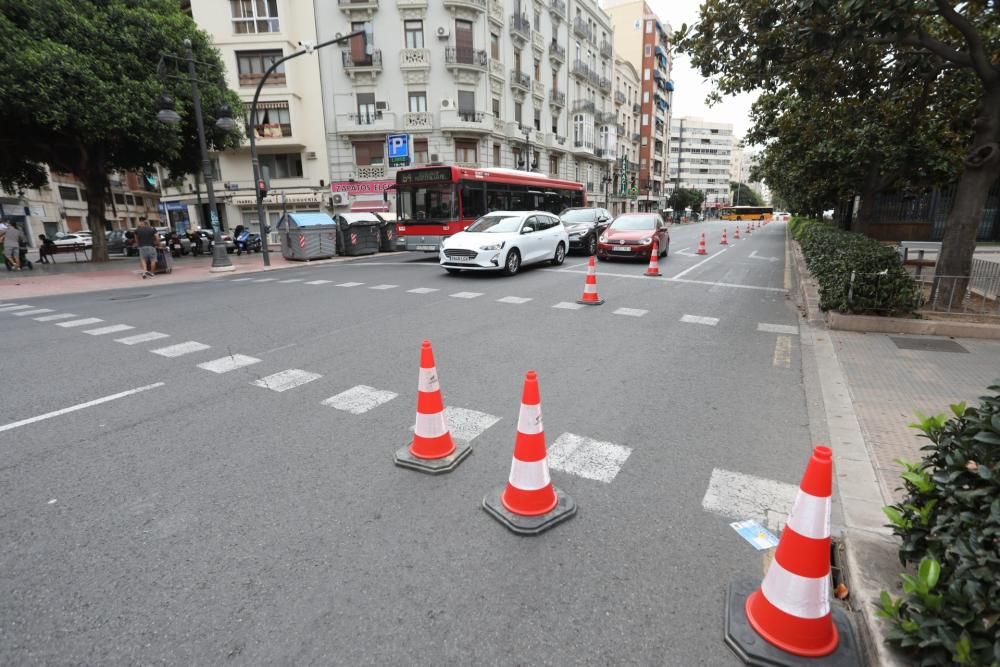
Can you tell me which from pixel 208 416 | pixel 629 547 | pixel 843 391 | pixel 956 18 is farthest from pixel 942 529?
pixel 956 18

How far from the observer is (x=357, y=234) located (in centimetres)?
2155

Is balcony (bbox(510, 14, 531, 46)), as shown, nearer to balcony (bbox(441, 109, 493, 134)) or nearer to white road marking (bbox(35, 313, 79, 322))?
balcony (bbox(441, 109, 493, 134))

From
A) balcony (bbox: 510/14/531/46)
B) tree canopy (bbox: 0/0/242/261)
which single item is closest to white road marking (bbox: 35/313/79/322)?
tree canopy (bbox: 0/0/242/261)

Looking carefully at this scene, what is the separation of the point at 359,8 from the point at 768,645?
123ft

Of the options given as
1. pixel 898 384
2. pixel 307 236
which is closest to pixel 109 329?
pixel 898 384

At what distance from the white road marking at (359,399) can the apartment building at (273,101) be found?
90.7ft

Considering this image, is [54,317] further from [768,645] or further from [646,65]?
[646,65]

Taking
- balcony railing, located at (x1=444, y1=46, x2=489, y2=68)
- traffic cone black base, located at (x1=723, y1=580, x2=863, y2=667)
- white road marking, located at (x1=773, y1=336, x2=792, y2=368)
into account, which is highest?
balcony railing, located at (x1=444, y1=46, x2=489, y2=68)

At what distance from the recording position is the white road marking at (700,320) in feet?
25.9

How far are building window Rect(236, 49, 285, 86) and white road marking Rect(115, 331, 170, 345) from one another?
29192mm

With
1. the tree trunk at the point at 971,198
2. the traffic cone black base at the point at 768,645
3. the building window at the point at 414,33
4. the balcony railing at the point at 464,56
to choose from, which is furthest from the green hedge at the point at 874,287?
the building window at the point at 414,33

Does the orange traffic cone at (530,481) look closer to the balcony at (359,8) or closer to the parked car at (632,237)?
the parked car at (632,237)

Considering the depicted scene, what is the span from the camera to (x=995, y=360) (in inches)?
221

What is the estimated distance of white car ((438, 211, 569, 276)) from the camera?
12.3 metres
